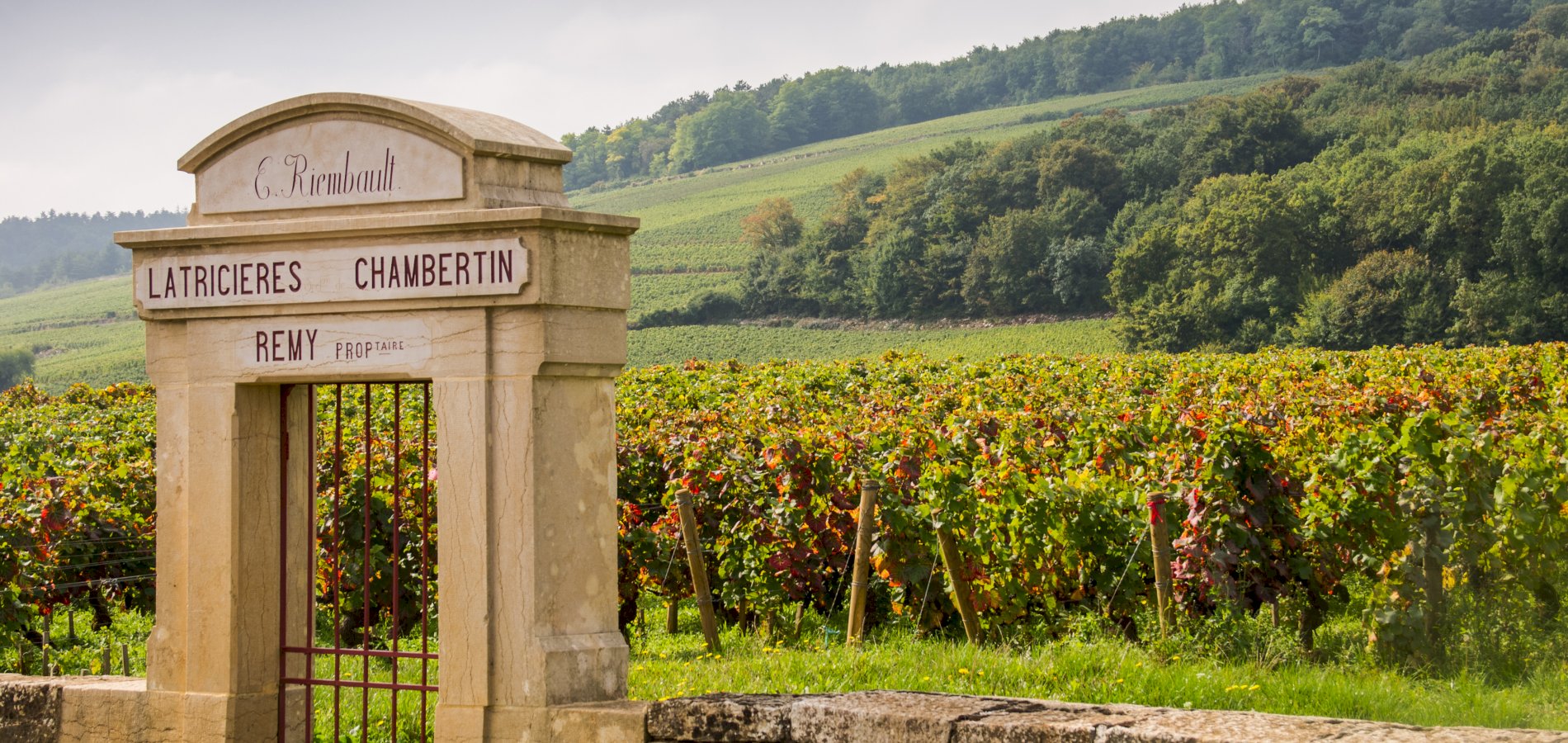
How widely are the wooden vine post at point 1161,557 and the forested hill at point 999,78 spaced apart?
341ft

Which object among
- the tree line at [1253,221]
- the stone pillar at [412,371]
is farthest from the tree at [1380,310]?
the stone pillar at [412,371]

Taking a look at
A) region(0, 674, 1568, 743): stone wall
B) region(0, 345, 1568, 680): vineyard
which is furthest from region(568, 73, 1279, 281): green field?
region(0, 674, 1568, 743): stone wall

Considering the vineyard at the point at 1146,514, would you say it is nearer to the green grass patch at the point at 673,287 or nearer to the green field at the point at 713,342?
the green field at the point at 713,342

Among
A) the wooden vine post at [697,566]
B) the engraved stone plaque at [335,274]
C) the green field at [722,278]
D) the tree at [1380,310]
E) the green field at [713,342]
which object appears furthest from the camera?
the green field at [722,278]

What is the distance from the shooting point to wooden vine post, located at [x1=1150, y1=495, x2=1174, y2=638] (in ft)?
22.2

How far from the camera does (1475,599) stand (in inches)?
262

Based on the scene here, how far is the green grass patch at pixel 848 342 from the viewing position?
6625 cm

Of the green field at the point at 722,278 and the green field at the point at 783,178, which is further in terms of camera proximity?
the green field at the point at 783,178

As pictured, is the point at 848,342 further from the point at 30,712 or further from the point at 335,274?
the point at 335,274

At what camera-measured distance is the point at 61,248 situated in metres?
142

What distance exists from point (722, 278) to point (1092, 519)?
238 feet

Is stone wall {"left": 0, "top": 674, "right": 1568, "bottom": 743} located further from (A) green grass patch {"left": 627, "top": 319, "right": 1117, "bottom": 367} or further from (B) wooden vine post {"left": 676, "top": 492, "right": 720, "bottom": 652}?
(A) green grass patch {"left": 627, "top": 319, "right": 1117, "bottom": 367}

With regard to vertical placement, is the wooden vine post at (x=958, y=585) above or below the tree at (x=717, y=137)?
below

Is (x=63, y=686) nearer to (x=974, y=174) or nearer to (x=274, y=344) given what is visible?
(x=274, y=344)
